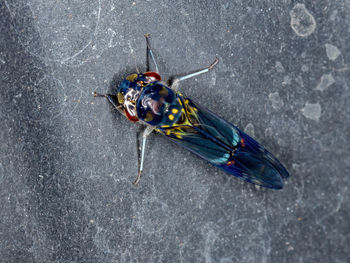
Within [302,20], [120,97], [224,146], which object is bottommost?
[224,146]

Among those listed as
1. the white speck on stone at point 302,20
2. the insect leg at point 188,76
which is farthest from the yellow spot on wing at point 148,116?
the white speck on stone at point 302,20

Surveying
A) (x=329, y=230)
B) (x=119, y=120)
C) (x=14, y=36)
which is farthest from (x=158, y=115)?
(x=329, y=230)

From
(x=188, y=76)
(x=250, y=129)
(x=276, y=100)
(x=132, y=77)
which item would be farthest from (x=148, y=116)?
(x=276, y=100)

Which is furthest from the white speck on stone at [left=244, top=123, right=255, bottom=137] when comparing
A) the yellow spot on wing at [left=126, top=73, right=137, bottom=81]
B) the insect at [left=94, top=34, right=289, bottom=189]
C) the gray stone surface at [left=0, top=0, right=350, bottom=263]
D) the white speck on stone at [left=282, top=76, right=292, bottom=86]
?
the yellow spot on wing at [left=126, top=73, right=137, bottom=81]

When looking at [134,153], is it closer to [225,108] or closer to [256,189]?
[225,108]

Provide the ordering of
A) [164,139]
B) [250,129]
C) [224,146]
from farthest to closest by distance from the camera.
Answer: [250,129], [164,139], [224,146]

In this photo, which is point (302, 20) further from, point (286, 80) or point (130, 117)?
point (130, 117)
